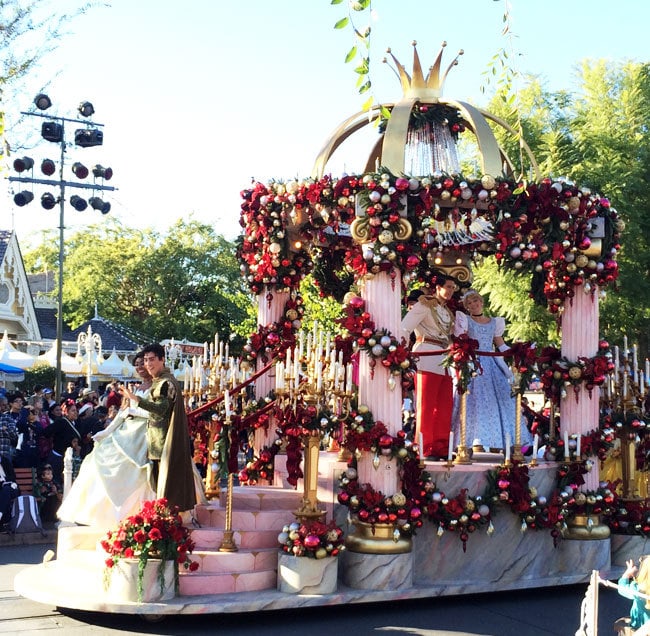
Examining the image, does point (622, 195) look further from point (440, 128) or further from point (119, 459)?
point (119, 459)

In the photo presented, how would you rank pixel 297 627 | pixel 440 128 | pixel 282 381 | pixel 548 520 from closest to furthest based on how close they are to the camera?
pixel 297 627, pixel 282 381, pixel 548 520, pixel 440 128

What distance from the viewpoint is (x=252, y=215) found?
37.8 ft

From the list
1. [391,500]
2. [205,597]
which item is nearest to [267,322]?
[391,500]

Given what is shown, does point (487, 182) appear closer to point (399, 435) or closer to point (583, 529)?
point (399, 435)

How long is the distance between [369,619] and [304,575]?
2.47 feet

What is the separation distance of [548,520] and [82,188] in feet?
58.4

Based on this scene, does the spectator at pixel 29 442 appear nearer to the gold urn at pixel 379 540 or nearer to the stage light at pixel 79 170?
the gold urn at pixel 379 540

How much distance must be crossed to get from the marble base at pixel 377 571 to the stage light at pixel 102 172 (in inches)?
679

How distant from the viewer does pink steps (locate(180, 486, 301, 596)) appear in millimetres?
8906

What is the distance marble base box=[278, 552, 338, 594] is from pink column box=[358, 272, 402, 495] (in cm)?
104

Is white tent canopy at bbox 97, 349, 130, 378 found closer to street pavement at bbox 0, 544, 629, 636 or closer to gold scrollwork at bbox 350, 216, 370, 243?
street pavement at bbox 0, 544, 629, 636

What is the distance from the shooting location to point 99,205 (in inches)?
958

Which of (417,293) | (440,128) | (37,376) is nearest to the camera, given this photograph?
(440,128)

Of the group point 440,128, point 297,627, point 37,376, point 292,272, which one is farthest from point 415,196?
point 37,376
